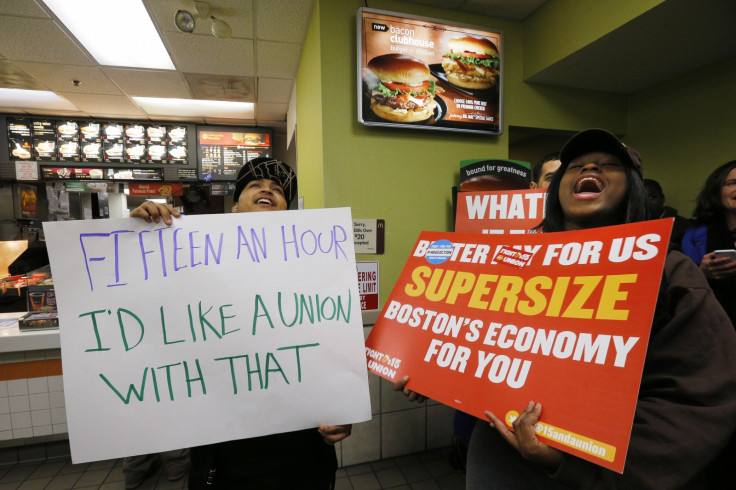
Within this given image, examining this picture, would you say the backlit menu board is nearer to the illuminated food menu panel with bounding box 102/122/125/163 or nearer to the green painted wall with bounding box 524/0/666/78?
the illuminated food menu panel with bounding box 102/122/125/163

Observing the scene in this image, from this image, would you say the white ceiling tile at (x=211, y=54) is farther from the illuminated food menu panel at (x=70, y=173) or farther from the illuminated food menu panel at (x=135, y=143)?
the illuminated food menu panel at (x=70, y=173)

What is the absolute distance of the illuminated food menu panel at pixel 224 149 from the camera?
4672mm

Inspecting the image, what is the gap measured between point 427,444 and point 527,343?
2077mm

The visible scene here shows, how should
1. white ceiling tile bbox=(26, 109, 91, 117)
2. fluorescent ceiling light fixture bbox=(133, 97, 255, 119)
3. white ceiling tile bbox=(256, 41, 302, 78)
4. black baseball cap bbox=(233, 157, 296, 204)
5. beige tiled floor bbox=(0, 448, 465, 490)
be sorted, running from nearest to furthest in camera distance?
black baseball cap bbox=(233, 157, 296, 204)
beige tiled floor bbox=(0, 448, 465, 490)
white ceiling tile bbox=(256, 41, 302, 78)
fluorescent ceiling light fixture bbox=(133, 97, 255, 119)
white ceiling tile bbox=(26, 109, 91, 117)

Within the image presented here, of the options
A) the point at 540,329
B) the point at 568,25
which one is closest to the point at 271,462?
the point at 540,329

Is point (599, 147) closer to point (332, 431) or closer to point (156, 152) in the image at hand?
point (332, 431)

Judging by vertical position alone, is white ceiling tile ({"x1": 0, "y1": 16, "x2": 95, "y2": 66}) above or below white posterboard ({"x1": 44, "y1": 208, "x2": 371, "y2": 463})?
above

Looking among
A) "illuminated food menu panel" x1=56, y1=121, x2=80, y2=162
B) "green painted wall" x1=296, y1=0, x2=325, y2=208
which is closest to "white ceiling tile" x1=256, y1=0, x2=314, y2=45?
"green painted wall" x1=296, y1=0, x2=325, y2=208

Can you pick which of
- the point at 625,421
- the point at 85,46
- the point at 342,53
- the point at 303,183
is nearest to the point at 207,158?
the point at 85,46

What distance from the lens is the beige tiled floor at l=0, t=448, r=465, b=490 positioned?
2133 millimetres

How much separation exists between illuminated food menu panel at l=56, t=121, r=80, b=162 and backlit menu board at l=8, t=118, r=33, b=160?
1.04 ft

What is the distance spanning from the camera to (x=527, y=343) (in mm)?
770

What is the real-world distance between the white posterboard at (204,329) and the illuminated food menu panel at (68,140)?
4675 millimetres

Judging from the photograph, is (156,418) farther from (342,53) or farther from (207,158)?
(207,158)
